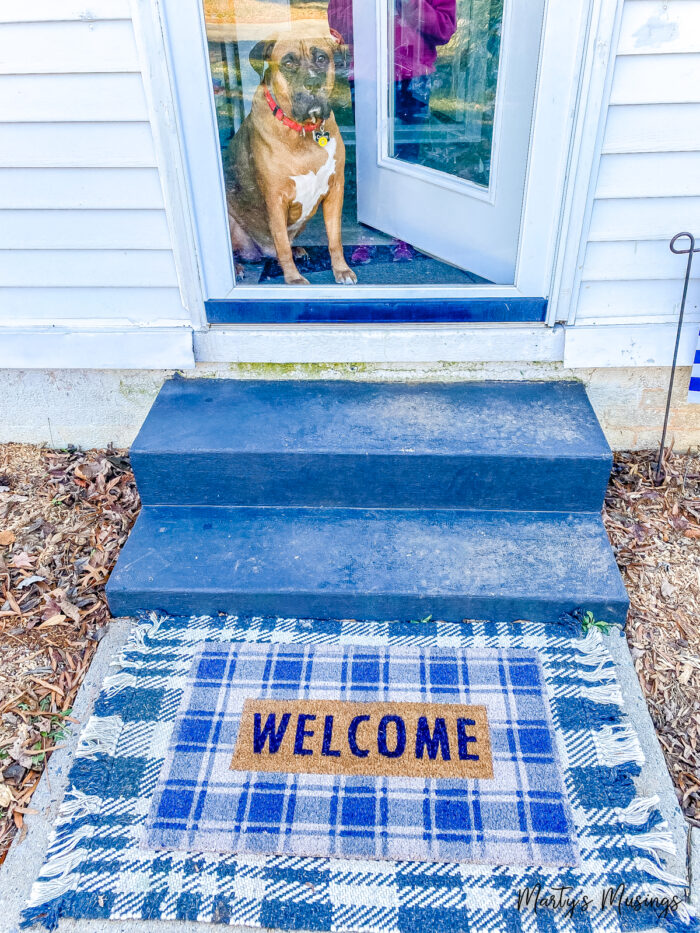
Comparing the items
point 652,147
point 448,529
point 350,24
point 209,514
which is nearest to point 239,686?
point 209,514

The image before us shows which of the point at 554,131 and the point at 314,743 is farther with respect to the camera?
the point at 554,131

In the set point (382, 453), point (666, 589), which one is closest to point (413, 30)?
point (382, 453)

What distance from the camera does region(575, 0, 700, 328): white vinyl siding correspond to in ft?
6.45

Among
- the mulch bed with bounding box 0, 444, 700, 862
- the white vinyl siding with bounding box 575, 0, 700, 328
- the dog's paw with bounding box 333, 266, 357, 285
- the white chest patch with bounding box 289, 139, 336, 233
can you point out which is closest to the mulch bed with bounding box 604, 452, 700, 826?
the mulch bed with bounding box 0, 444, 700, 862

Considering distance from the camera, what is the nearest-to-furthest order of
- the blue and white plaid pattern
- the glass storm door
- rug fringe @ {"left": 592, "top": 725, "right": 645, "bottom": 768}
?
the blue and white plaid pattern < rug fringe @ {"left": 592, "top": 725, "right": 645, "bottom": 768} < the glass storm door

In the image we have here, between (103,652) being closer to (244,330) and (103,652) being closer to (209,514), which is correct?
(209,514)

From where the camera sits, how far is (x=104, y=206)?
231cm

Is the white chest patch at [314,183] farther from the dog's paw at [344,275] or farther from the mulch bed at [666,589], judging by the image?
the mulch bed at [666,589]

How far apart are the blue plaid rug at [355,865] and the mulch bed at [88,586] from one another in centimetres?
14

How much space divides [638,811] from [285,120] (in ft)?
8.08

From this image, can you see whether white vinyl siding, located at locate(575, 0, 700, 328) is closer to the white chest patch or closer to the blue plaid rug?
the white chest patch

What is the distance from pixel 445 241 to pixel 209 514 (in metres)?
1.46

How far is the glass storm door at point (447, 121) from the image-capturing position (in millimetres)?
2322

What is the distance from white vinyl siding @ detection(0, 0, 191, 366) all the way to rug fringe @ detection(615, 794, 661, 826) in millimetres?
2024
